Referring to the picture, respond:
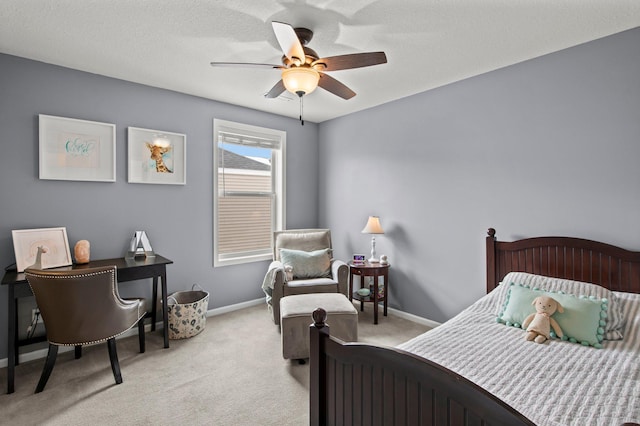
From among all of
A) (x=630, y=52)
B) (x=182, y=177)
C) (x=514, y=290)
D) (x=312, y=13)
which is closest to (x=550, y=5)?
(x=630, y=52)

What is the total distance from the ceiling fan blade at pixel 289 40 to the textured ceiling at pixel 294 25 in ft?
0.91

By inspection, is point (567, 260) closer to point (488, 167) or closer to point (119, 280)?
point (488, 167)

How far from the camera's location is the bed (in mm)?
1068

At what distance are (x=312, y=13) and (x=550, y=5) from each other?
1.49 metres

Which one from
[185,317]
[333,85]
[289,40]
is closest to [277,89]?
[333,85]

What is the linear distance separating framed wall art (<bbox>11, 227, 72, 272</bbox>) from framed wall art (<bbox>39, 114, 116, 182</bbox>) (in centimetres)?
49

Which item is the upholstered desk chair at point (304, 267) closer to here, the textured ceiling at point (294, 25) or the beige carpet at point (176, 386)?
the beige carpet at point (176, 386)

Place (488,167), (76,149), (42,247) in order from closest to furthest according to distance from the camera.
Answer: (42,247), (76,149), (488,167)

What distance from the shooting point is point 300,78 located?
2086 mm

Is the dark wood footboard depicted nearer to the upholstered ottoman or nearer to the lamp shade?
the upholstered ottoman

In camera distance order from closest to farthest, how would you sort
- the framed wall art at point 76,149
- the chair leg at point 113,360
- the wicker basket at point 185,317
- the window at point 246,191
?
the chair leg at point 113,360, the framed wall art at point 76,149, the wicker basket at point 185,317, the window at point 246,191

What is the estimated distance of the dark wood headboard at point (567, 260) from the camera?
2.24 metres

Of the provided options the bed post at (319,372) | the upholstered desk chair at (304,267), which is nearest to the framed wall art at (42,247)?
the upholstered desk chair at (304,267)

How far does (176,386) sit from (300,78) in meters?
2.38
